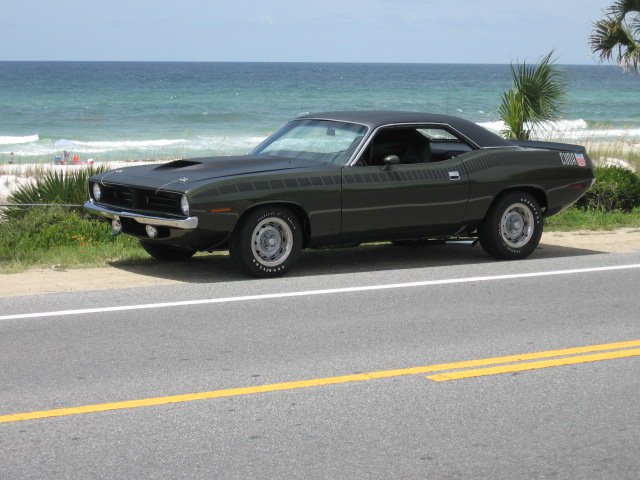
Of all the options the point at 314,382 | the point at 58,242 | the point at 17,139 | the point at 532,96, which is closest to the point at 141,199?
the point at 58,242

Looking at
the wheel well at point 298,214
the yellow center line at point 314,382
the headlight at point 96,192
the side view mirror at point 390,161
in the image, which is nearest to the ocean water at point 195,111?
the side view mirror at point 390,161

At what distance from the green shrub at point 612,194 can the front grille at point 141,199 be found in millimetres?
7826

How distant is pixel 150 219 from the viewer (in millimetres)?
10531

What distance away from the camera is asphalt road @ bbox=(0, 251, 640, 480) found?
5738mm

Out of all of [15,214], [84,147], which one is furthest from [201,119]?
[15,214]

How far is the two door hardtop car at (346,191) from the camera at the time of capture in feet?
34.7

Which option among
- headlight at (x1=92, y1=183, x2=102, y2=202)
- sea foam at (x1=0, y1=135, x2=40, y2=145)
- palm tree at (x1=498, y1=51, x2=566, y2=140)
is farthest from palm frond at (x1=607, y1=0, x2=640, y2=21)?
sea foam at (x1=0, y1=135, x2=40, y2=145)

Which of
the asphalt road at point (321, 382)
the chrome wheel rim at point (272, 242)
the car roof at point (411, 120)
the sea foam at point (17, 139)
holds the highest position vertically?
the car roof at point (411, 120)

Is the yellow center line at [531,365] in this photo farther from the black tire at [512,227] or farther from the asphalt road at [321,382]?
the black tire at [512,227]

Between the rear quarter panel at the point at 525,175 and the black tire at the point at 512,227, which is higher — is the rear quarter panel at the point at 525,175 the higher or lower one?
the higher one

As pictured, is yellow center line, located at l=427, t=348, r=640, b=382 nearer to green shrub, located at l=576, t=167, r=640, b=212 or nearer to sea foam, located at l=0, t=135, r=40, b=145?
green shrub, located at l=576, t=167, r=640, b=212

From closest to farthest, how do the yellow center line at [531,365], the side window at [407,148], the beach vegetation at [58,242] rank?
the yellow center line at [531,365], the side window at [407,148], the beach vegetation at [58,242]

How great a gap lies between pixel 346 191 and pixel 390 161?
574 millimetres

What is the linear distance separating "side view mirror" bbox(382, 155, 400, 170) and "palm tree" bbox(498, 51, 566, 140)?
27.0 ft
